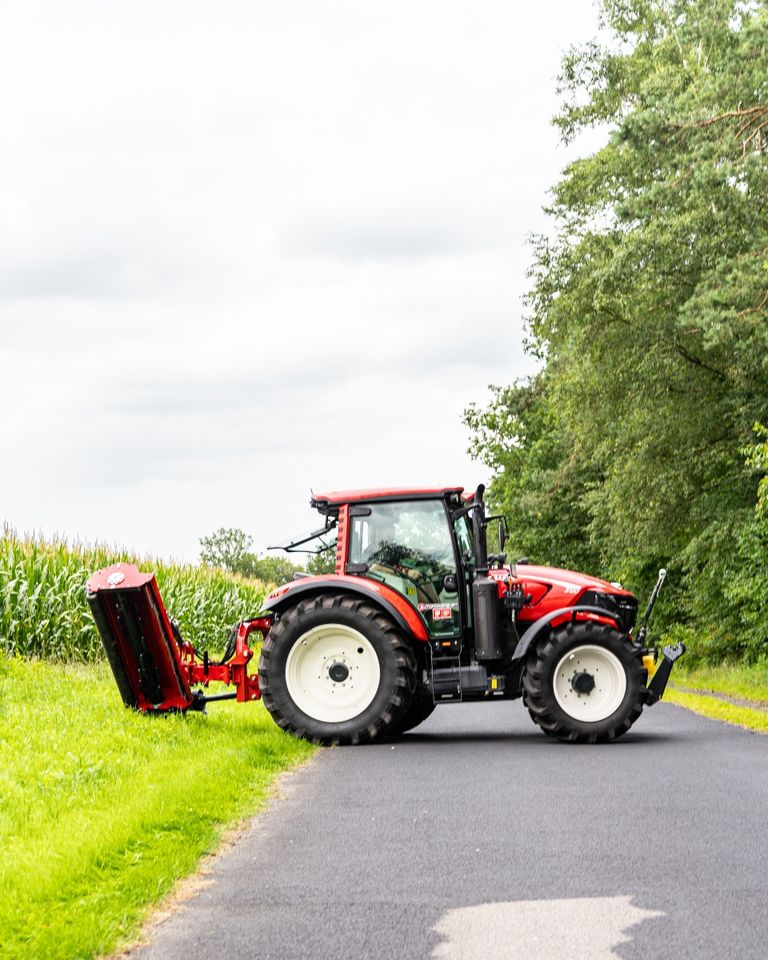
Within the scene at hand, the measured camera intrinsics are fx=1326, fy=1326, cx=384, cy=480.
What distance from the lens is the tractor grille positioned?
559 inches

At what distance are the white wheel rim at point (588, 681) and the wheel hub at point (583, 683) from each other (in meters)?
0.01

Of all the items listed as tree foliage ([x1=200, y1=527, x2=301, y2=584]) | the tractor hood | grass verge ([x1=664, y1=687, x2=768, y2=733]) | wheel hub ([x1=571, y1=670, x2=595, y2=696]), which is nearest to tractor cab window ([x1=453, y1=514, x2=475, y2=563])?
the tractor hood

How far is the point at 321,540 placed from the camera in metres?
14.8

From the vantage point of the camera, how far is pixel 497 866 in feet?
22.9

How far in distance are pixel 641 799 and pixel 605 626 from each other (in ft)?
13.9

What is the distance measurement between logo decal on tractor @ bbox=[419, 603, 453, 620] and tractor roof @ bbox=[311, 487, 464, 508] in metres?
1.17

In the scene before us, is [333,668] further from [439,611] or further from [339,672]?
[439,611]

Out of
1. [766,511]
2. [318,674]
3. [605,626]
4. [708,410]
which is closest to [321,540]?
[318,674]

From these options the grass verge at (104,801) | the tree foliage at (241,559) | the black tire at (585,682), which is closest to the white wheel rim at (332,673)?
the grass verge at (104,801)

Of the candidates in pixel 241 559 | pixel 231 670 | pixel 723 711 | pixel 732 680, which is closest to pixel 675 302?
pixel 732 680

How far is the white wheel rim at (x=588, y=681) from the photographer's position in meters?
13.3

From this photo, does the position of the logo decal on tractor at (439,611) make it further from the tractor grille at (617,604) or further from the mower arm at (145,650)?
the mower arm at (145,650)

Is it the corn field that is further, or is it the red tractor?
the corn field

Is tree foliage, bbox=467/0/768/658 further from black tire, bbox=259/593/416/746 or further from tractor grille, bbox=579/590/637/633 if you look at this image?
black tire, bbox=259/593/416/746
